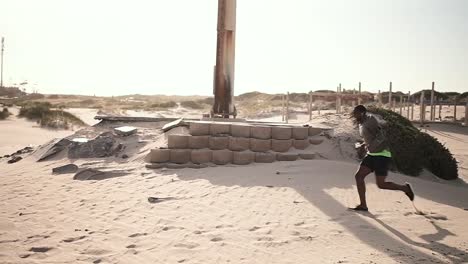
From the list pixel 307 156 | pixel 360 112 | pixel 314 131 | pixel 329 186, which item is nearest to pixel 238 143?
pixel 307 156

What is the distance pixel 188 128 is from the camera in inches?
419

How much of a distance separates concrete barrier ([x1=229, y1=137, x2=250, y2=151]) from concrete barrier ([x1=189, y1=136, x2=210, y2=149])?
22.6 inches

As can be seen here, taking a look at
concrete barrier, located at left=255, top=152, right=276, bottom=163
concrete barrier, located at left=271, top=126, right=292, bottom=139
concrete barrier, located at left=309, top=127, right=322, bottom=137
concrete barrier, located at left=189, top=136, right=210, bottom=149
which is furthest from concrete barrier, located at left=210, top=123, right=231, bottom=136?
concrete barrier, located at left=309, top=127, right=322, bottom=137

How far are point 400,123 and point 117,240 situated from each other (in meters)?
7.85

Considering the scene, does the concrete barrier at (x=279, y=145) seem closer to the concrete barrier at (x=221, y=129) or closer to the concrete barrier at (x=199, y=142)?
the concrete barrier at (x=221, y=129)

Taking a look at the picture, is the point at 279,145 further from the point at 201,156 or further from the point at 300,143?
the point at 201,156

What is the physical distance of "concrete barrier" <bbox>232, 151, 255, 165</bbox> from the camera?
9.21m

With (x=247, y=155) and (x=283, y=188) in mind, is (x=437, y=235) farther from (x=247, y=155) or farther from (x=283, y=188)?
(x=247, y=155)

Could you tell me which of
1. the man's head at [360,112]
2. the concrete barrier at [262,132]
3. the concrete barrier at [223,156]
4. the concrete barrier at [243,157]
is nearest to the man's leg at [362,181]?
the man's head at [360,112]

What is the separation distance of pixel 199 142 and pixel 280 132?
188 cm

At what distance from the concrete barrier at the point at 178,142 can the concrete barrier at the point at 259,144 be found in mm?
1520

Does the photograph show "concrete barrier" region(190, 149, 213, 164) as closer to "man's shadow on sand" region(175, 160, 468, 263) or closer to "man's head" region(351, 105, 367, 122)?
"man's shadow on sand" region(175, 160, 468, 263)

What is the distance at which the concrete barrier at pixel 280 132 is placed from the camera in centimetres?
944

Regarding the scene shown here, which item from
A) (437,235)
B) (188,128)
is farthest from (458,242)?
(188,128)
